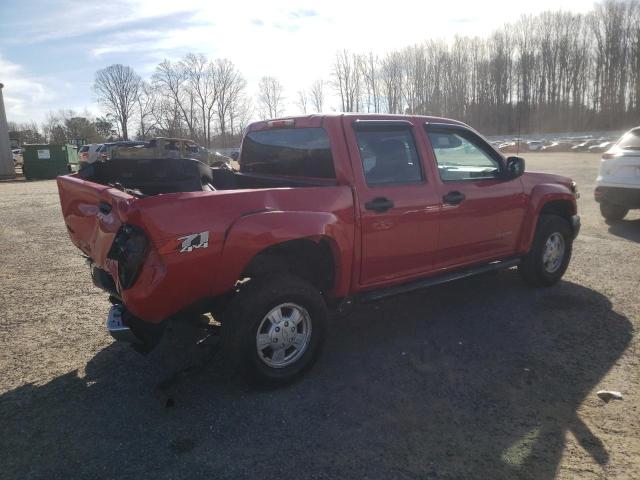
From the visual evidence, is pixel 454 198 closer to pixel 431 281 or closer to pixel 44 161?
pixel 431 281

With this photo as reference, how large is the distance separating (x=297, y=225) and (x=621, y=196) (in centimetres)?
756

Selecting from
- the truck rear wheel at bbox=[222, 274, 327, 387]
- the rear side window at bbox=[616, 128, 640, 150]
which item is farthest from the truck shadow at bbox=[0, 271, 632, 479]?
the rear side window at bbox=[616, 128, 640, 150]

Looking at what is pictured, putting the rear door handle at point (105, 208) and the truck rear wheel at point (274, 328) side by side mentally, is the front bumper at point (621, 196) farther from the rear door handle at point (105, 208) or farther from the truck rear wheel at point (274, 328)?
the rear door handle at point (105, 208)

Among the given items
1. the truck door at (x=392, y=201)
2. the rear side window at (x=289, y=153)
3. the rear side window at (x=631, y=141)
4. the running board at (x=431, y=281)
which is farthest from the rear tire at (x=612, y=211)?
the rear side window at (x=289, y=153)

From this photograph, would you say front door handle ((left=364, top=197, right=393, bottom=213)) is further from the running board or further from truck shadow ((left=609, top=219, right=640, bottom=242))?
truck shadow ((left=609, top=219, right=640, bottom=242))

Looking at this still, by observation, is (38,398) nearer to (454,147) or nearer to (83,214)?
(83,214)

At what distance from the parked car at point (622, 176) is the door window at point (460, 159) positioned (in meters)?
4.84

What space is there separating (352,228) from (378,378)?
1.13 m

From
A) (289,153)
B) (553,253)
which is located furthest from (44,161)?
(553,253)

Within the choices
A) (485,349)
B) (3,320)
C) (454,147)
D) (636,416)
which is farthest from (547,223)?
(3,320)

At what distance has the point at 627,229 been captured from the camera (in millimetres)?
8445

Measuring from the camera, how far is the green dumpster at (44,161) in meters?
26.7

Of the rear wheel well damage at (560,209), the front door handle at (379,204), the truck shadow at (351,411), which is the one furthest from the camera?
the rear wheel well damage at (560,209)

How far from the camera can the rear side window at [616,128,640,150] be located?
820 centimetres
